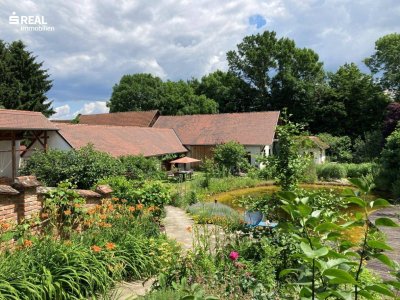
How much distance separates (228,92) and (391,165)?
92.7ft

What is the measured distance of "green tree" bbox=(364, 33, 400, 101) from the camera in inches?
1420

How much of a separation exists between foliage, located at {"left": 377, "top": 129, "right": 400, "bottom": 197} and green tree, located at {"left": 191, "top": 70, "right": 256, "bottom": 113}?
26.0m

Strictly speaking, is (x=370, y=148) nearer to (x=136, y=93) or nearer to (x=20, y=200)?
(x=20, y=200)

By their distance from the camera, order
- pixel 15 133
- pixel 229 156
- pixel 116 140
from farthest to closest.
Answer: pixel 229 156 < pixel 116 140 < pixel 15 133

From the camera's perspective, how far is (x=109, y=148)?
19.8 metres

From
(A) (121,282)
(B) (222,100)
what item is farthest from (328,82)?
(A) (121,282)

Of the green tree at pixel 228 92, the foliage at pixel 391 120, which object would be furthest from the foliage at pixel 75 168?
the green tree at pixel 228 92

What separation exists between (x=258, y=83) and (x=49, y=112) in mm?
26606

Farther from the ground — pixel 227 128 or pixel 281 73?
pixel 281 73

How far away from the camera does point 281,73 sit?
4097 centimetres

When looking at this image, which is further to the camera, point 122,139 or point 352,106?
point 352,106

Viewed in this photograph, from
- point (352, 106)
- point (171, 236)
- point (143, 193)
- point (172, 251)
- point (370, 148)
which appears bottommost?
point (171, 236)

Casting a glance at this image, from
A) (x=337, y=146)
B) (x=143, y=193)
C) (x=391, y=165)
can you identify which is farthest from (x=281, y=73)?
(x=143, y=193)

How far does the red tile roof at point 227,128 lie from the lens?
2797 centimetres
